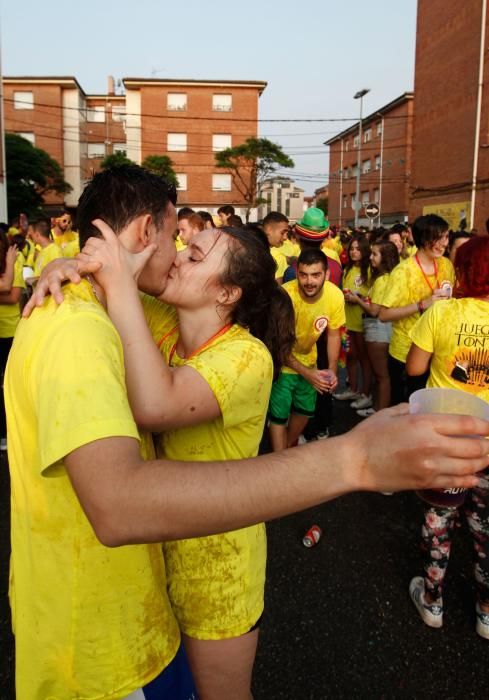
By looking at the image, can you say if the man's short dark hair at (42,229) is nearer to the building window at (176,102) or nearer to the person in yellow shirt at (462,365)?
the person in yellow shirt at (462,365)

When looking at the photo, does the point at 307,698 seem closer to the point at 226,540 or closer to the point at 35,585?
the point at 226,540

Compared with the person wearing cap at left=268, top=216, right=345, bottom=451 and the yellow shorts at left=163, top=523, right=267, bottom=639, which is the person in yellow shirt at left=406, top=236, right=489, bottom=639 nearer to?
the person wearing cap at left=268, top=216, right=345, bottom=451

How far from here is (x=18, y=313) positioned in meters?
5.76

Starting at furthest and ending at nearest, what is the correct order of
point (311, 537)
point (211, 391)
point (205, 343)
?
point (311, 537)
point (205, 343)
point (211, 391)

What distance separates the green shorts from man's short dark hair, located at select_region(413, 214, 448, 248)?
1660mm

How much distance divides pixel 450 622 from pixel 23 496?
2740 millimetres

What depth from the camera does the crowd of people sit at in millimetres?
906

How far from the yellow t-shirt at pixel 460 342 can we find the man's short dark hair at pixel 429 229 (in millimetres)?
1964

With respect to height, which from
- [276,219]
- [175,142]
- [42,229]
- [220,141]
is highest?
[220,141]

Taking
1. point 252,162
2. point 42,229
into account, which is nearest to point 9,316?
point 42,229

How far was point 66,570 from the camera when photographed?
1241 mm

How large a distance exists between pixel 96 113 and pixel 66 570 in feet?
184

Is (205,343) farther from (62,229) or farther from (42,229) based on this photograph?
(62,229)

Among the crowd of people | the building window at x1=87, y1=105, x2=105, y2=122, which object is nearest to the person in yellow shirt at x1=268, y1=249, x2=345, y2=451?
the crowd of people
